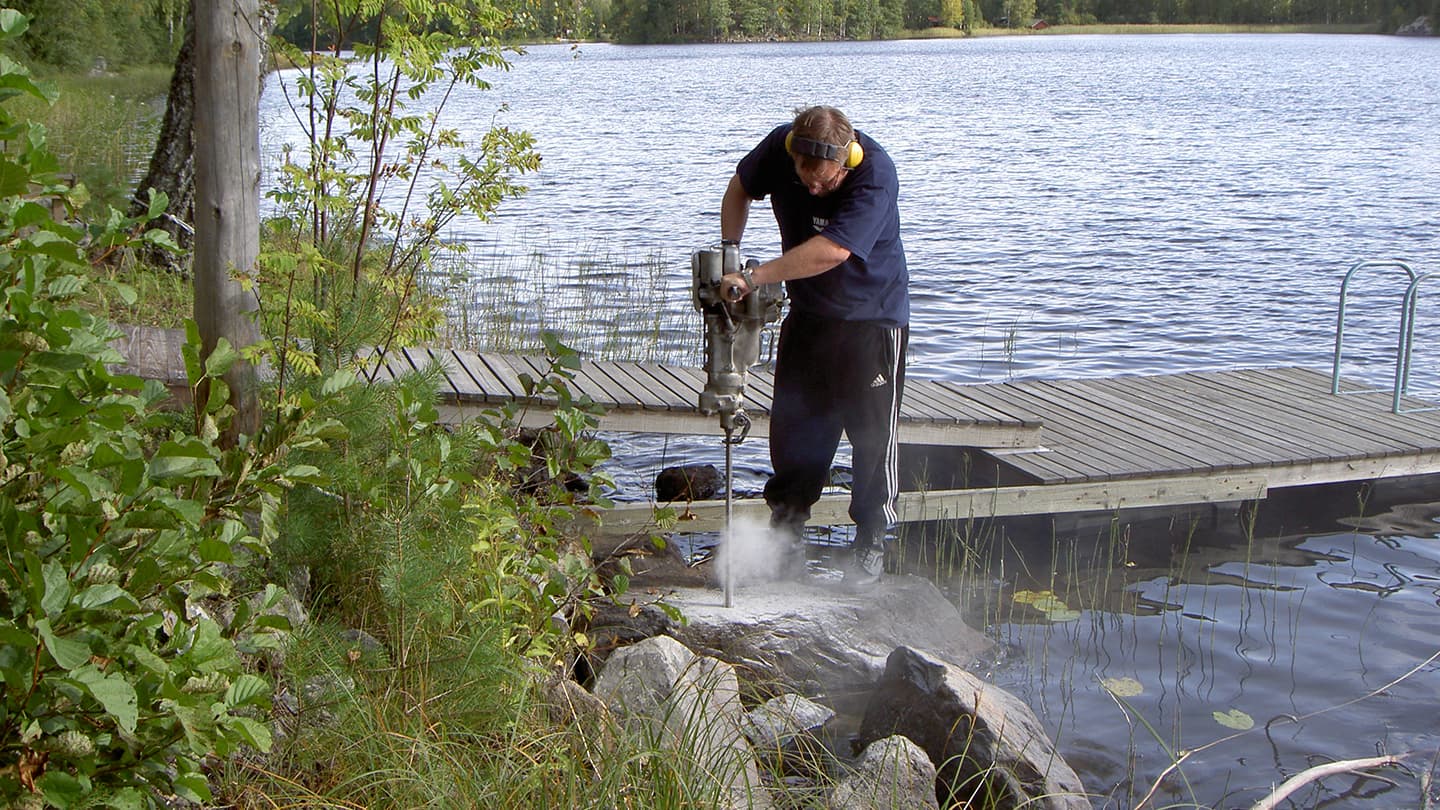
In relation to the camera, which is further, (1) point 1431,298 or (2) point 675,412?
(1) point 1431,298

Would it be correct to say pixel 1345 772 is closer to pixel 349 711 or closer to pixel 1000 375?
pixel 349 711

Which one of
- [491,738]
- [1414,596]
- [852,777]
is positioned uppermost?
[491,738]

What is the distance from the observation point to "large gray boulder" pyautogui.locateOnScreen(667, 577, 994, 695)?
5.17 meters

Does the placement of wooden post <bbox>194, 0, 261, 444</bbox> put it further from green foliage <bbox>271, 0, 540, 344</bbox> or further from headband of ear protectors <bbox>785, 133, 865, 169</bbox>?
headband of ear protectors <bbox>785, 133, 865, 169</bbox>

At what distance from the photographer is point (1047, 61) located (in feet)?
181

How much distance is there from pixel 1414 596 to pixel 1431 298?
7.78m

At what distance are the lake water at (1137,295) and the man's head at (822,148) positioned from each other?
1.01m

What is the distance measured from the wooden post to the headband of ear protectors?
6.37ft

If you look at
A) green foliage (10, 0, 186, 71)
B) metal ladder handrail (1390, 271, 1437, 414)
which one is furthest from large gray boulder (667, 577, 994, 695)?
green foliage (10, 0, 186, 71)

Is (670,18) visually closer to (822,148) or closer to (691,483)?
(691,483)

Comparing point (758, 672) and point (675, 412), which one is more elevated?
point (675, 412)

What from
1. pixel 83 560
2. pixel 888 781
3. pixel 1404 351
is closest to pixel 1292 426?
pixel 1404 351

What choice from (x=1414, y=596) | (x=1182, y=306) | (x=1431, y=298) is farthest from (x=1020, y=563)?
(x=1431, y=298)

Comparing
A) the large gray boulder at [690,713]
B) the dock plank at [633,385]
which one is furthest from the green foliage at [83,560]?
the dock plank at [633,385]
